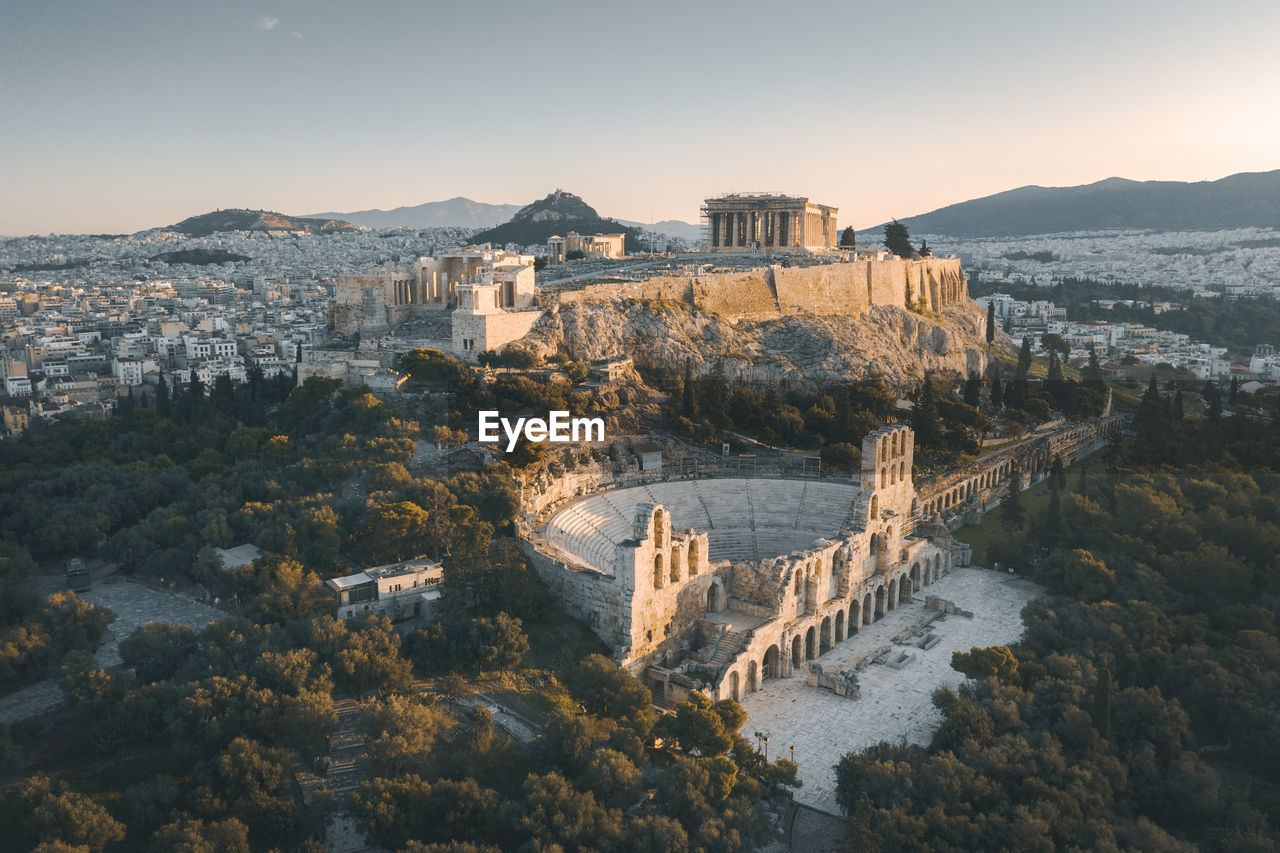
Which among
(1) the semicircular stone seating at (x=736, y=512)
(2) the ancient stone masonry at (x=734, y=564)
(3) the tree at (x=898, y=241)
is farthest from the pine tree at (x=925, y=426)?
(3) the tree at (x=898, y=241)

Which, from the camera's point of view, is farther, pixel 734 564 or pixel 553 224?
pixel 553 224

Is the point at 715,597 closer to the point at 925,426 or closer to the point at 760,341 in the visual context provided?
the point at 925,426

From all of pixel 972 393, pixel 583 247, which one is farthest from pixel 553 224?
pixel 972 393

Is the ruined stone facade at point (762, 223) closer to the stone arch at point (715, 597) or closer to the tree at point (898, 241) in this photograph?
the tree at point (898, 241)

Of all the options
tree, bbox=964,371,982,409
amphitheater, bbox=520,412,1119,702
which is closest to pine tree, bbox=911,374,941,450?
amphitheater, bbox=520,412,1119,702

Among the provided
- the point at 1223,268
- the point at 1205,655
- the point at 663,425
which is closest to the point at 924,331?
the point at 663,425

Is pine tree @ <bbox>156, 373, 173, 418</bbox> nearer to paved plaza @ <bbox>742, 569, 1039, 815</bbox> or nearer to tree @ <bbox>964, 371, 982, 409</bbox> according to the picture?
paved plaza @ <bbox>742, 569, 1039, 815</bbox>
